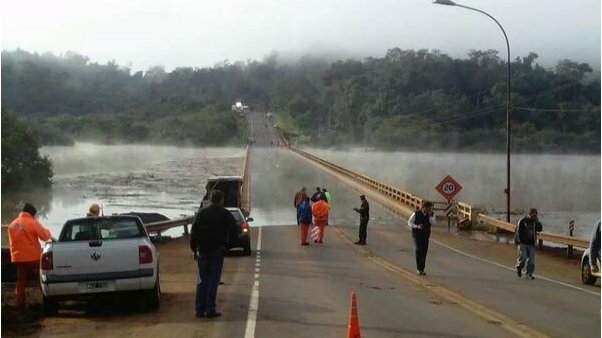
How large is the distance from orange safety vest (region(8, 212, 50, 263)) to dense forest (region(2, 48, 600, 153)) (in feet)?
209

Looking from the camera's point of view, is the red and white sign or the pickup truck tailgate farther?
the red and white sign

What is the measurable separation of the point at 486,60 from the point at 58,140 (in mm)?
108599

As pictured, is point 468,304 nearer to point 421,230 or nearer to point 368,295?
point 368,295

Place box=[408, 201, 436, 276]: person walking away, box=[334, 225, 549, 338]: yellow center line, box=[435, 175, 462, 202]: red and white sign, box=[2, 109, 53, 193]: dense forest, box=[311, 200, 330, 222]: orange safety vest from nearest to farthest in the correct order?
box=[334, 225, 549, 338]: yellow center line → box=[408, 201, 436, 276]: person walking away → box=[311, 200, 330, 222]: orange safety vest → box=[435, 175, 462, 202]: red and white sign → box=[2, 109, 53, 193]: dense forest

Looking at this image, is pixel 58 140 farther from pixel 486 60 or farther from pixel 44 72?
pixel 486 60

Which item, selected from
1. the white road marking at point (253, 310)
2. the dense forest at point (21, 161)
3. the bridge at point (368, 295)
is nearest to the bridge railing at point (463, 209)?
the bridge at point (368, 295)

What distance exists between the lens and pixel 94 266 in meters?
12.0

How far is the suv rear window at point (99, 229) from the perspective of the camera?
1247 cm

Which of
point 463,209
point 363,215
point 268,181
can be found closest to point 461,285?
point 363,215

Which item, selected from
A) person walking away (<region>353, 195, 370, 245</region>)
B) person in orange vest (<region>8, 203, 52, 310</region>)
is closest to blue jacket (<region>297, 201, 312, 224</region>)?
person walking away (<region>353, 195, 370, 245</region>)

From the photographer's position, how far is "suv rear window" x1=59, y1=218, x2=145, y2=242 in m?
12.5

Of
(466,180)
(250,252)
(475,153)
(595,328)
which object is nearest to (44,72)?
(466,180)

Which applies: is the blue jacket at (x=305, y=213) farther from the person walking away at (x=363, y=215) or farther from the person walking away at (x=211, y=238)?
the person walking away at (x=211, y=238)

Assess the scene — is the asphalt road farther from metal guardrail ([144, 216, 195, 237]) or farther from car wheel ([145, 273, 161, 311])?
metal guardrail ([144, 216, 195, 237])
